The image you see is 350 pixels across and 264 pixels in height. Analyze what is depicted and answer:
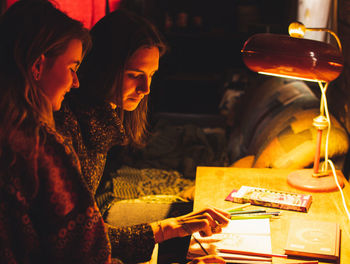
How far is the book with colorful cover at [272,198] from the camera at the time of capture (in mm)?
1336

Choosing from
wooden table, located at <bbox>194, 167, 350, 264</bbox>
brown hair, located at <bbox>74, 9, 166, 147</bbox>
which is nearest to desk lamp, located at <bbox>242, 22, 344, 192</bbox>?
brown hair, located at <bbox>74, 9, 166, 147</bbox>

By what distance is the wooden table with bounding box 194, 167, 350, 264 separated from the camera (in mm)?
1184

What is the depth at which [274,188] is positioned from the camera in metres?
1.51

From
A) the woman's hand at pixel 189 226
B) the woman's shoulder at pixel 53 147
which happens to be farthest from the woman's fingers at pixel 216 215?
the woman's shoulder at pixel 53 147

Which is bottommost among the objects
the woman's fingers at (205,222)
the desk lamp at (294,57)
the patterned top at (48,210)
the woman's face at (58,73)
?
the woman's fingers at (205,222)

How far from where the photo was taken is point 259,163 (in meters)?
1.93

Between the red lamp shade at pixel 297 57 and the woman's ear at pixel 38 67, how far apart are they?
684 mm

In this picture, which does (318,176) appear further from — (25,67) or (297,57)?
(25,67)

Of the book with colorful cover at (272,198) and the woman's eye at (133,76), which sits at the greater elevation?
the woman's eye at (133,76)

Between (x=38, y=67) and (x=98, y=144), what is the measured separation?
0.42 metres

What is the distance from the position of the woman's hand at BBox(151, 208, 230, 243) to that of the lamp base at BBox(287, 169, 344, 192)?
1.44ft

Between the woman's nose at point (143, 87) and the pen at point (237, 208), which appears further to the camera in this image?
the pen at point (237, 208)

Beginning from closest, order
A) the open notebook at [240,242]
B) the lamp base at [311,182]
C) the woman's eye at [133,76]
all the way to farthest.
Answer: the open notebook at [240,242] < the woman's eye at [133,76] < the lamp base at [311,182]

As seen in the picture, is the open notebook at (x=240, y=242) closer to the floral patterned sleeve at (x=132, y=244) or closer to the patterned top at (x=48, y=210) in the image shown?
the floral patterned sleeve at (x=132, y=244)
